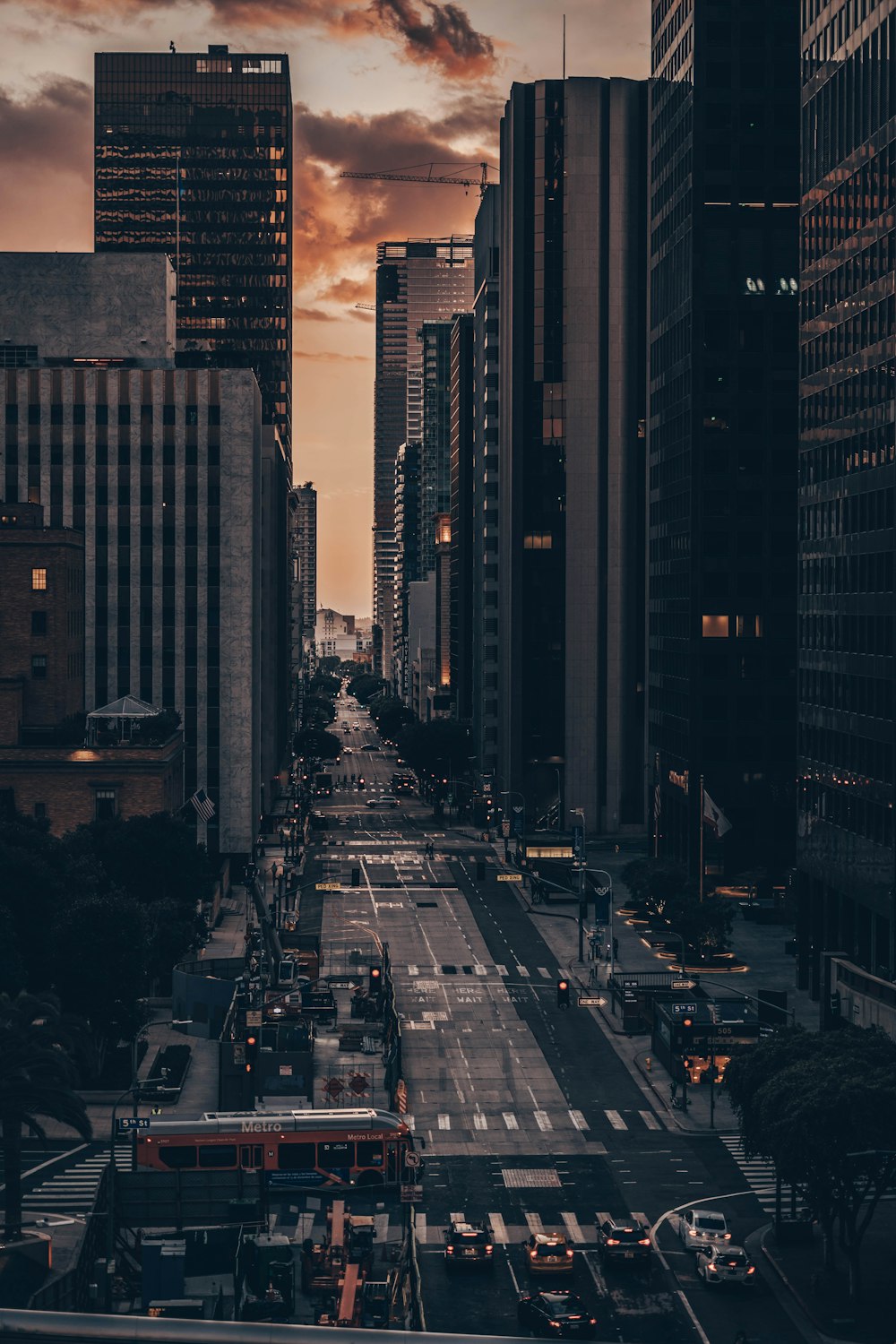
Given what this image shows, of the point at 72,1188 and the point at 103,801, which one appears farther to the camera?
the point at 103,801

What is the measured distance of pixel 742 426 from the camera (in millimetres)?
154000

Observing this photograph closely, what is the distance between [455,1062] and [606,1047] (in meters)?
9.74

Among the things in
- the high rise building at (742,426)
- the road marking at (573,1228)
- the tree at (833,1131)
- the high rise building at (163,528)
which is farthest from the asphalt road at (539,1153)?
the high rise building at (163,528)

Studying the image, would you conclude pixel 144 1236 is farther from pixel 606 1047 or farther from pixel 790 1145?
pixel 606 1047

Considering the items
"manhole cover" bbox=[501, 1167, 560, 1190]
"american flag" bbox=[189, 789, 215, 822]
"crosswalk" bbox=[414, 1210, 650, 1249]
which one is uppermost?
"american flag" bbox=[189, 789, 215, 822]

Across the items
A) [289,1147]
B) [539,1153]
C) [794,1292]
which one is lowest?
[539,1153]

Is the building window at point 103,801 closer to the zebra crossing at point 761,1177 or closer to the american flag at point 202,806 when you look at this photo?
the american flag at point 202,806

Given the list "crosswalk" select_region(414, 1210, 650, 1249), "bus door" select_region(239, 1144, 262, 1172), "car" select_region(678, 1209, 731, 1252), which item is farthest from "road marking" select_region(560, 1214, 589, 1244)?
"bus door" select_region(239, 1144, 262, 1172)

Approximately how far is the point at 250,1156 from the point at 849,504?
48925 millimetres

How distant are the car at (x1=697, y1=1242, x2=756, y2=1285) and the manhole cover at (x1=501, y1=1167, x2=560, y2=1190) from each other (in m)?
12.5

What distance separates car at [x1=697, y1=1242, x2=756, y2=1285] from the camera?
6194 centimetres

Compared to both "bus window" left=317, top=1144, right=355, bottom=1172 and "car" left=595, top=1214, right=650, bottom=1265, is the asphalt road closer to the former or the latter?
"car" left=595, top=1214, right=650, bottom=1265

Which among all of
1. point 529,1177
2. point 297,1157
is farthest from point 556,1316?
Result: point 529,1177

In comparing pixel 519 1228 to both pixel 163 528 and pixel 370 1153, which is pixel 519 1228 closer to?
pixel 370 1153
